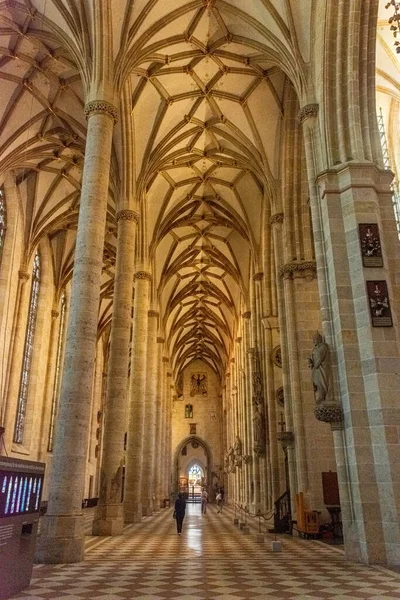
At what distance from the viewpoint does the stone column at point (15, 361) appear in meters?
20.8

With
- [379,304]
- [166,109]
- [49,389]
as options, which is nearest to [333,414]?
[379,304]

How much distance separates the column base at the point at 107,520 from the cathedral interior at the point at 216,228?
0.13ft

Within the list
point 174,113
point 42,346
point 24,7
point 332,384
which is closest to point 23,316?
point 42,346

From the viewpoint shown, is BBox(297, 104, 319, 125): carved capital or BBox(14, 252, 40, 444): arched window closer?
BBox(297, 104, 319, 125): carved capital

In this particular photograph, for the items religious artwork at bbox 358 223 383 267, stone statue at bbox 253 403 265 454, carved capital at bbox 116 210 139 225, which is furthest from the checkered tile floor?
carved capital at bbox 116 210 139 225

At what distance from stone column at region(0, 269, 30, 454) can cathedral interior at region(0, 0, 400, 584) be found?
9 centimetres

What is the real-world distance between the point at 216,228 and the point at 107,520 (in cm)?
1838

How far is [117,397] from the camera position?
47.2ft

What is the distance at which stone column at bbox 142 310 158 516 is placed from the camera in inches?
900

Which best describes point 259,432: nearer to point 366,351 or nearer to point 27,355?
point 27,355

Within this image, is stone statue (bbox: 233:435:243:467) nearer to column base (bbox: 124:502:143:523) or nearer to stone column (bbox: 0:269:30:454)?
column base (bbox: 124:502:143:523)

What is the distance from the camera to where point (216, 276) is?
3416 centimetres

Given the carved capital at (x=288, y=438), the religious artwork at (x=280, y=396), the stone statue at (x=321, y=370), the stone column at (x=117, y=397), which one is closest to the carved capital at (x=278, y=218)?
the stone column at (x=117, y=397)

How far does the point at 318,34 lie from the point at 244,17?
347 centimetres
